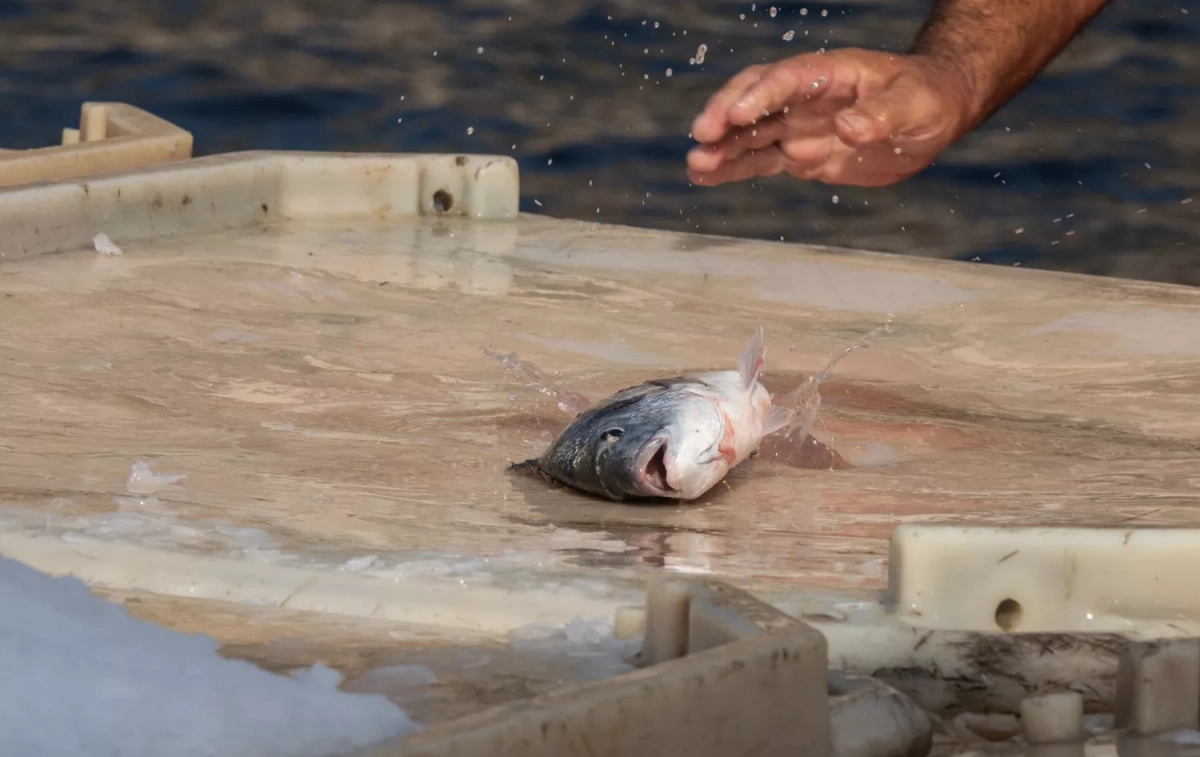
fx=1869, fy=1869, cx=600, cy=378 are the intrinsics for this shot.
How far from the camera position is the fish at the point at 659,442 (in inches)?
105

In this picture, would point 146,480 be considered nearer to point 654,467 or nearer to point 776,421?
point 654,467

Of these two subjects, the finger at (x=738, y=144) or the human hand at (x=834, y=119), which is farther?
the finger at (x=738, y=144)

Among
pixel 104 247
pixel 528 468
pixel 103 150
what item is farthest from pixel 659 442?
pixel 103 150

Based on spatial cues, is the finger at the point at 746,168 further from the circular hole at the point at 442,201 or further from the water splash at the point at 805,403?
the circular hole at the point at 442,201

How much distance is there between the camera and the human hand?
331 cm

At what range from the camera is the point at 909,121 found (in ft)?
11.3

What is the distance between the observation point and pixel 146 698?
150cm

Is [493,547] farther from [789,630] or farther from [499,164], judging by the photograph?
[499,164]

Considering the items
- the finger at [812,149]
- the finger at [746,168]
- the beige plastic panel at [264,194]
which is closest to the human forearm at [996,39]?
the finger at [812,149]

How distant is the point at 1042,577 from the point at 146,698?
3.21 ft

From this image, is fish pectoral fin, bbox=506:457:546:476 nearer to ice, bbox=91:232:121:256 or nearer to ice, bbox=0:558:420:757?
ice, bbox=0:558:420:757

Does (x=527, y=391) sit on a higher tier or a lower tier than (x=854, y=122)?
lower

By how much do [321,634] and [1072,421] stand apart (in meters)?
1.79

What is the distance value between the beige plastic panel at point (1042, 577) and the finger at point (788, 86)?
1.43 meters
